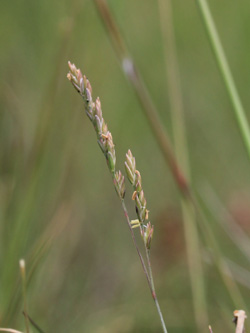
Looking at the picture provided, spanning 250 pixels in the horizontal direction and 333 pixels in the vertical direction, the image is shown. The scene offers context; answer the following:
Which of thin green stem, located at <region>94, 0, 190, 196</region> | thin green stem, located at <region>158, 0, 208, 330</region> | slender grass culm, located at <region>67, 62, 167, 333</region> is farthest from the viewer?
thin green stem, located at <region>158, 0, 208, 330</region>

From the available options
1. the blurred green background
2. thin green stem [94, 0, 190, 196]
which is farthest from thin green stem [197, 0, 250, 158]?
the blurred green background

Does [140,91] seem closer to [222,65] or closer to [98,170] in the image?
[222,65]

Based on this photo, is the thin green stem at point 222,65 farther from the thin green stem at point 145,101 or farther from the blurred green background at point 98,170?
the blurred green background at point 98,170

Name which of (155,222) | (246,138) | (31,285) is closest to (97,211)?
(155,222)

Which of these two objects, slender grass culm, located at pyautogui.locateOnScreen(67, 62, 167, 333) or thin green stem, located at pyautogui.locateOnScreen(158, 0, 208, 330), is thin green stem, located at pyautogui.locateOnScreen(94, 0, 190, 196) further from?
slender grass culm, located at pyautogui.locateOnScreen(67, 62, 167, 333)

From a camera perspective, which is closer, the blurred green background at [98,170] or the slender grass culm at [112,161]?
the slender grass culm at [112,161]

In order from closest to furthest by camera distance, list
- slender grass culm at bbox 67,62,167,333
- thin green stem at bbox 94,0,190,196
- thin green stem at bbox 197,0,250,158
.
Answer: slender grass culm at bbox 67,62,167,333
thin green stem at bbox 197,0,250,158
thin green stem at bbox 94,0,190,196

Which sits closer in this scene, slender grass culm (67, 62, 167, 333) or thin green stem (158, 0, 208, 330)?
slender grass culm (67, 62, 167, 333)

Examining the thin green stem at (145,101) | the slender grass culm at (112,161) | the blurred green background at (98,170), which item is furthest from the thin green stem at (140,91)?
the slender grass culm at (112,161)
